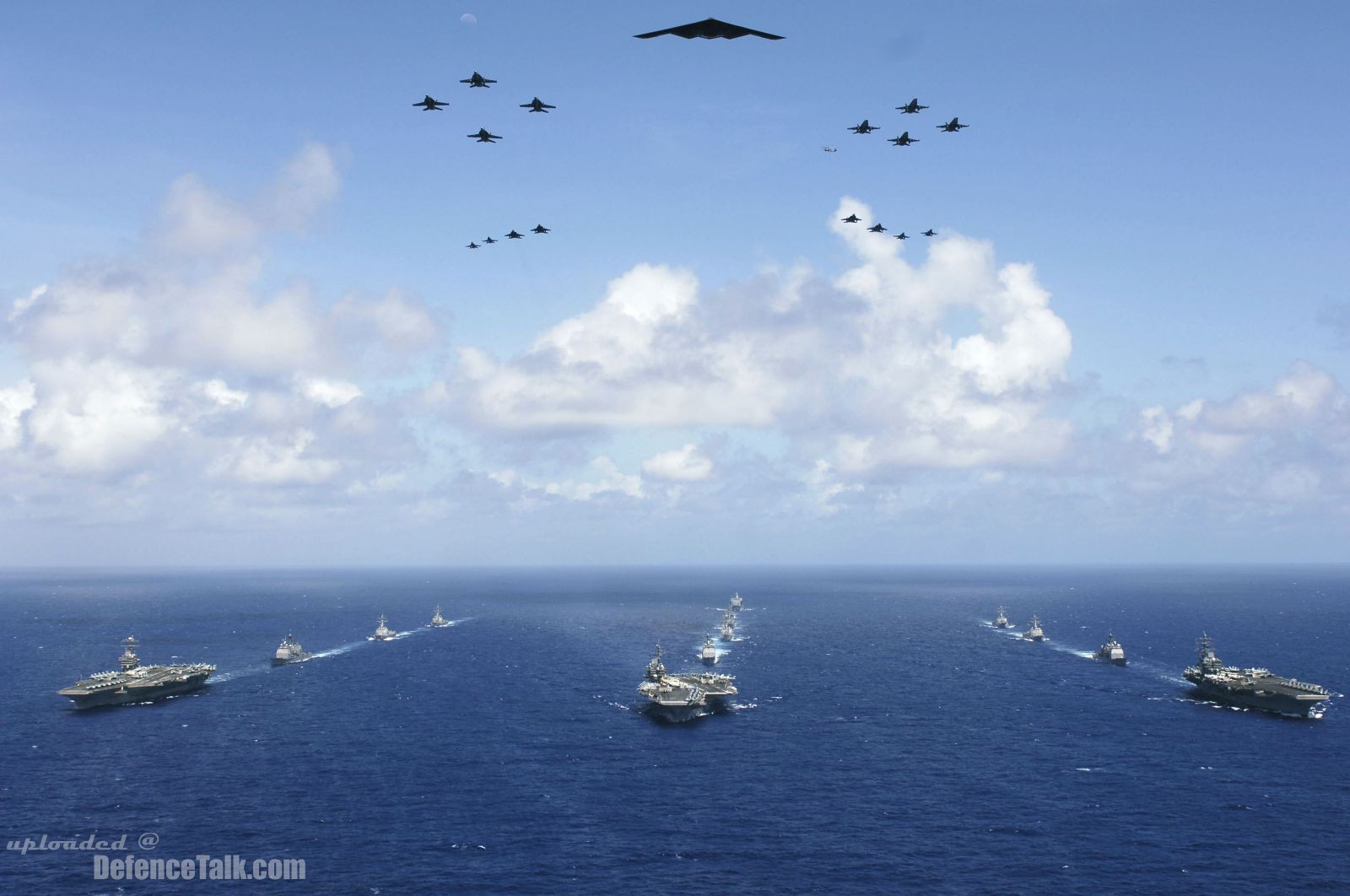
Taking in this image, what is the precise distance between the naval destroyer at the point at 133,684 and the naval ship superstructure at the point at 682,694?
9555 cm

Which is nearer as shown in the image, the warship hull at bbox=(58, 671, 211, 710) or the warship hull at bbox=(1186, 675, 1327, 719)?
the warship hull at bbox=(1186, 675, 1327, 719)

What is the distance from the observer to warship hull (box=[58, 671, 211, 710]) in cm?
15775

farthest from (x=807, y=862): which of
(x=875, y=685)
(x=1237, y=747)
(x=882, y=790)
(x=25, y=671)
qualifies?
(x=25, y=671)

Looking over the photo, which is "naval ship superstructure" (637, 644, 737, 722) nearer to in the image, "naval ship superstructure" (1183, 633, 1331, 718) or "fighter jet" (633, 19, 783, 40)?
"naval ship superstructure" (1183, 633, 1331, 718)

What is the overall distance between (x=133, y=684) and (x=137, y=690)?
57.0 inches

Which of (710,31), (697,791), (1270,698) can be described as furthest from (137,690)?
(1270,698)

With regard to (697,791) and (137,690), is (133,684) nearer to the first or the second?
(137,690)

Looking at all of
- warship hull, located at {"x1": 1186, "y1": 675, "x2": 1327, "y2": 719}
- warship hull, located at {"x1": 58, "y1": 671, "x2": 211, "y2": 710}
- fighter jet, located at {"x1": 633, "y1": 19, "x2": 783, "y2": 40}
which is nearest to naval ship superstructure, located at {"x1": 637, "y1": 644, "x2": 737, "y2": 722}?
warship hull, located at {"x1": 58, "y1": 671, "x2": 211, "y2": 710}

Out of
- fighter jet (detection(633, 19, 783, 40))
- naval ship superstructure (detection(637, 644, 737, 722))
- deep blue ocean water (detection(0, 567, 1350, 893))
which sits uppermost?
fighter jet (detection(633, 19, 783, 40))

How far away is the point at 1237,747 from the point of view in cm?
13075

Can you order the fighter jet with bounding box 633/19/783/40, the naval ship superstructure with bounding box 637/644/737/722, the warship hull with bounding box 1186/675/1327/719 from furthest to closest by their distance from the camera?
the warship hull with bounding box 1186/675/1327/719 < the naval ship superstructure with bounding box 637/644/737/722 < the fighter jet with bounding box 633/19/783/40

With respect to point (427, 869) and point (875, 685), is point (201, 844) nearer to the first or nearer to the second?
point (427, 869)

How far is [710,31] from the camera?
54.3 ft

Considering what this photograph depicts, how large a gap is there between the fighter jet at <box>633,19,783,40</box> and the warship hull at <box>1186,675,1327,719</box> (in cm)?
18175
